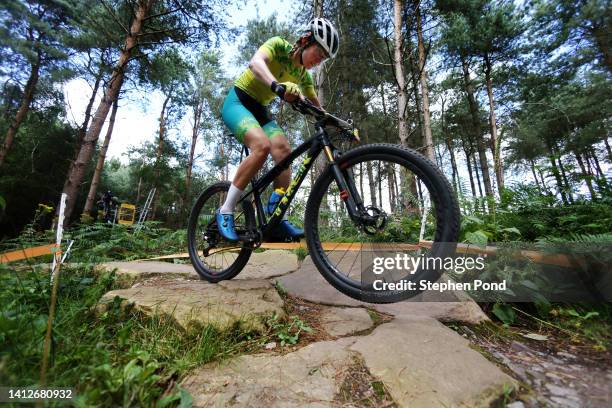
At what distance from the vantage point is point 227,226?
2.34 metres

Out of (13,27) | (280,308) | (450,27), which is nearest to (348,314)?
(280,308)

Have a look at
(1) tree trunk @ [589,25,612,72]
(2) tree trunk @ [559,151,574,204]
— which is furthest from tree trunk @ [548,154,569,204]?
(1) tree trunk @ [589,25,612,72]

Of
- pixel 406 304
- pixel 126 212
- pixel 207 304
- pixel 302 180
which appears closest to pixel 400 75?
pixel 302 180

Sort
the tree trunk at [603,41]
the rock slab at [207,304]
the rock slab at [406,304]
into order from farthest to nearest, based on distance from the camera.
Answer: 1. the tree trunk at [603,41]
2. the rock slab at [406,304]
3. the rock slab at [207,304]

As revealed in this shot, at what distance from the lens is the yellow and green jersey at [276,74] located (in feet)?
7.73

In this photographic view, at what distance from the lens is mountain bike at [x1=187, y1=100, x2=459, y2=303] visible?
1.42 m

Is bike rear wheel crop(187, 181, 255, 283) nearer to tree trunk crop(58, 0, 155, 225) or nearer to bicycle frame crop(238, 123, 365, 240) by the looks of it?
bicycle frame crop(238, 123, 365, 240)

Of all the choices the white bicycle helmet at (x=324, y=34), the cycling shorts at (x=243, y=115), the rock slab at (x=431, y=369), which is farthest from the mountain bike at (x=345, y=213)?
the white bicycle helmet at (x=324, y=34)

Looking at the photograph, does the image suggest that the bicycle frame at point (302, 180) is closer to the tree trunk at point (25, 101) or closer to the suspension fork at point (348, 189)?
the suspension fork at point (348, 189)

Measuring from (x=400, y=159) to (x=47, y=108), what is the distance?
20956mm

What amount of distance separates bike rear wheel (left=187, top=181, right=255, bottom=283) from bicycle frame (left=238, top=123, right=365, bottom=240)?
157mm

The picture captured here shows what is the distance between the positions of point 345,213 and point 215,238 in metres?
1.43

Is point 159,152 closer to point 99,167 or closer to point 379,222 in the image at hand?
point 99,167

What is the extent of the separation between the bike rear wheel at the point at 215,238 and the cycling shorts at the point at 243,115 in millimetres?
A: 575
